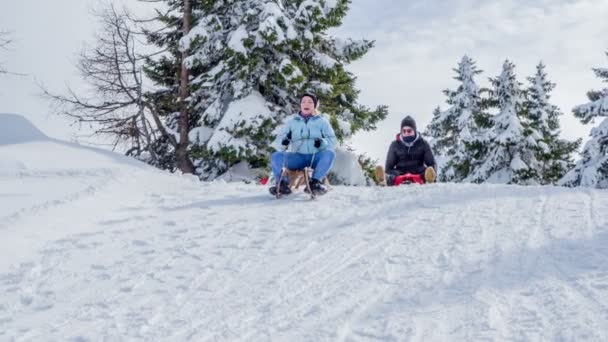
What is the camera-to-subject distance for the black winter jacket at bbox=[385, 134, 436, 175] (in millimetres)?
9234

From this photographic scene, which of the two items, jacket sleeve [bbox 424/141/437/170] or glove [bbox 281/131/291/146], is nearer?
glove [bbox 281/131/291/146]

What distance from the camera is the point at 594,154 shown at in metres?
16.2

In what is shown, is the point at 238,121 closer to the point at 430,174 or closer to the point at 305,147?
the point at 305,147

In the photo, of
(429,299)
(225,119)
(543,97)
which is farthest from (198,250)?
(543,97)

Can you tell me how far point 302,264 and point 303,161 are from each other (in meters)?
3.56

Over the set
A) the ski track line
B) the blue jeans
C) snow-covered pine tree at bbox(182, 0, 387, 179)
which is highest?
snow-covered pine tree at bbox(182, 0, 387, 179)

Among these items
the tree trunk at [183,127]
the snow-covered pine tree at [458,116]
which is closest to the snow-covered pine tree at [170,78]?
the tree trunk at [183,127]

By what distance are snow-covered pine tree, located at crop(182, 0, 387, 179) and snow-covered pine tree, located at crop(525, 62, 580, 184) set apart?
33.5 ft

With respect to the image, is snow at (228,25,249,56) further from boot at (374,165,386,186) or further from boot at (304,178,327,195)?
boot at (304,178,327,195)

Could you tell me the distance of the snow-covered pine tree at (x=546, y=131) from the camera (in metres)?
21.0

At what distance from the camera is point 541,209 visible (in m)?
6.11

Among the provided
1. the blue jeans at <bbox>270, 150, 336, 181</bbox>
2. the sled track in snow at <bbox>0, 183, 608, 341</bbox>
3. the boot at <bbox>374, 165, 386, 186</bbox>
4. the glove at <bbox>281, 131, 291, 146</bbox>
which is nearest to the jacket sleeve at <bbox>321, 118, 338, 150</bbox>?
the blue jeans at <bbox>270, 150, 336, 181</bbox>

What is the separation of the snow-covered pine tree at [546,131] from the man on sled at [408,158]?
1221cm

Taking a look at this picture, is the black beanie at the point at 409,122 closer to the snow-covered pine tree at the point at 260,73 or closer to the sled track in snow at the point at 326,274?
the sled track in snow at the point at 326,274
